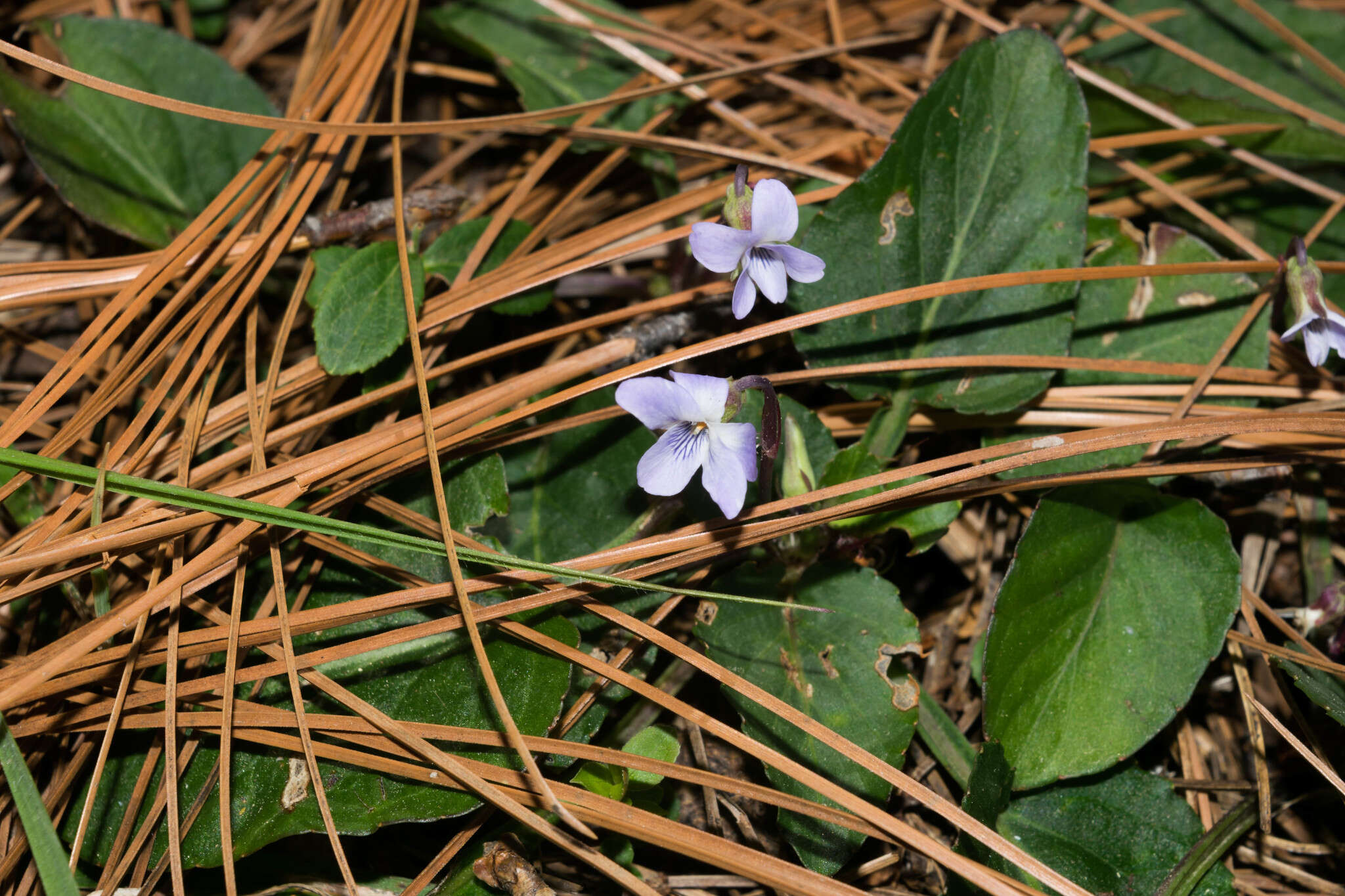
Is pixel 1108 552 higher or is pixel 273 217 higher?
pixel 273 217

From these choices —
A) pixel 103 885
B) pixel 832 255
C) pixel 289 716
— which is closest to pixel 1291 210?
pixel 832 255

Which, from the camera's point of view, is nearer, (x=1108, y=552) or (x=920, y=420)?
(x=1108, y=552)

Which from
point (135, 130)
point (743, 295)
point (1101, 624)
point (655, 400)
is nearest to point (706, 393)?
point (655, 400)

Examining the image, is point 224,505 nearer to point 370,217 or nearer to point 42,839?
point 42,839

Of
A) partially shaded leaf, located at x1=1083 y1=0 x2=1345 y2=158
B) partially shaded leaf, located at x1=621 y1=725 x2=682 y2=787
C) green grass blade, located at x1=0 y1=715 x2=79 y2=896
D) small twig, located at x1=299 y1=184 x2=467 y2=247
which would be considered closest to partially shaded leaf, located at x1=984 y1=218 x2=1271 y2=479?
partially shaded leaf, located at x1=1083 y1=0 x2=1345 y2=158

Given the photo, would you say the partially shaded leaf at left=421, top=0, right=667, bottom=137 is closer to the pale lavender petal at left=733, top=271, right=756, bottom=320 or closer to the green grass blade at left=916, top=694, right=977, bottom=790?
the pale lavender petal at left=733, top=271, right=756, bottom=320

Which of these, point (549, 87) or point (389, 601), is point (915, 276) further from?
point (389, 601)

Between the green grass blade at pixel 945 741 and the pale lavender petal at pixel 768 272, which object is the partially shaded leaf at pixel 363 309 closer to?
the pale lavender petal at pixel 768 272

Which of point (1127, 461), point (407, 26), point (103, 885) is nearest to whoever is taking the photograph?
point (103, 885)
